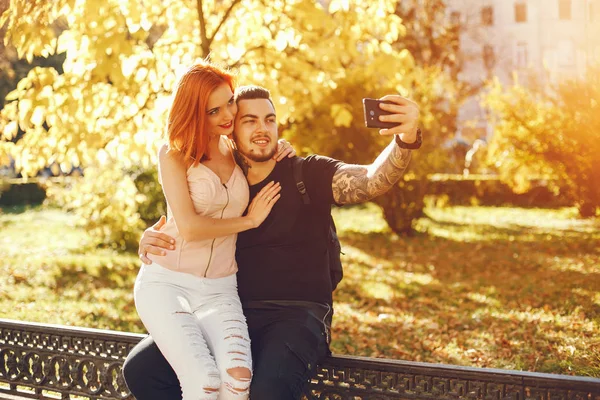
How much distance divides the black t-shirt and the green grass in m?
2.32

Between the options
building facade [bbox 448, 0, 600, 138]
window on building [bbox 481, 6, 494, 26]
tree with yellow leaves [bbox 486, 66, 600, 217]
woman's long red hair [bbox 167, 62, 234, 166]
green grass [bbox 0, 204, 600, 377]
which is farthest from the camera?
window on building [bbox 481, 6, 494, 26]

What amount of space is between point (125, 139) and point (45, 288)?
3.70m

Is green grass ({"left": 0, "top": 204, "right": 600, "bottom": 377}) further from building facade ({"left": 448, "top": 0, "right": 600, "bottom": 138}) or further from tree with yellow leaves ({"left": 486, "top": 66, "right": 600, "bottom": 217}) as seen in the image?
building facade ({"left": 448, "top": 0, "right": 600, "bottom": 138})

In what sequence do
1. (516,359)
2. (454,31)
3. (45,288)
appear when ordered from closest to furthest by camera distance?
1. (516,359)
2. (45,288)
3. (454,31)

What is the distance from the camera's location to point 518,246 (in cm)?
1356

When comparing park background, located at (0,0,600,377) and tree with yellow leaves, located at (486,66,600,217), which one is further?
tree with yellow leaves, located at (486,66,600,217)

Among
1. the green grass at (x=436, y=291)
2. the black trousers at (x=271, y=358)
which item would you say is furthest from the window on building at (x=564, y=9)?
the black trousers at (x=271, y=358)

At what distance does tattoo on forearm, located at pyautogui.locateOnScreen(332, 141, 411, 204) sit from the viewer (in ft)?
11.5

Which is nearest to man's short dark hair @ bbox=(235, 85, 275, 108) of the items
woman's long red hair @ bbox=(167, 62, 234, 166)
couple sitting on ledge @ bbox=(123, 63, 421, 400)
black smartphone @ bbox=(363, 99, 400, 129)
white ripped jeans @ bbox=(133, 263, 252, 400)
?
couple sitting on ledge @ bbox=(123, 63, 421, 400)

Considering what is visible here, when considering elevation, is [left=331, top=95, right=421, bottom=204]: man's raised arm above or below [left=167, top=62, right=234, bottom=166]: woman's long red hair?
below

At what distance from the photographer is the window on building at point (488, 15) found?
150ft

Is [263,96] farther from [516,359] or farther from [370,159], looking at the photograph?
[370,159]

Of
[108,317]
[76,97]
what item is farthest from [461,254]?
[76,97]

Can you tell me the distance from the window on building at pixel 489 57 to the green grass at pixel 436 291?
87.9 feet
